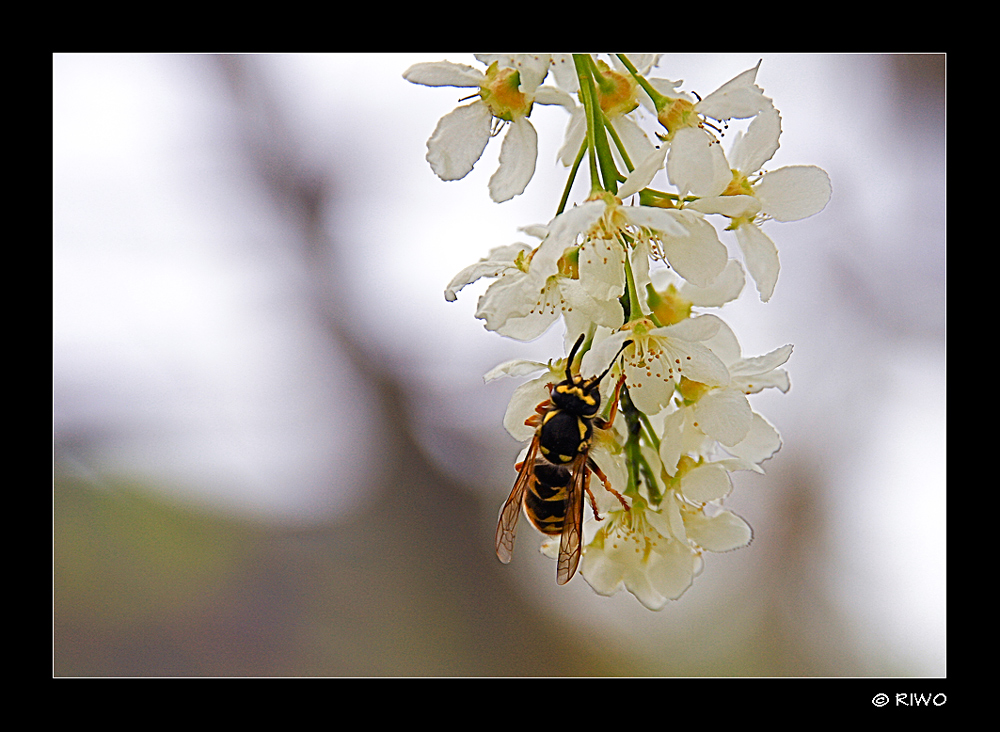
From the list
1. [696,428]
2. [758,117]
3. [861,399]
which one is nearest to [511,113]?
[758,117]

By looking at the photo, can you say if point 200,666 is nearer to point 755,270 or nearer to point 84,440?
point 84,440

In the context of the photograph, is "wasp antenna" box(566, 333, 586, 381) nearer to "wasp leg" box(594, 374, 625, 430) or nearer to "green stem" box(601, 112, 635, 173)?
"wasp leg" box(594, 374, 625, 430)

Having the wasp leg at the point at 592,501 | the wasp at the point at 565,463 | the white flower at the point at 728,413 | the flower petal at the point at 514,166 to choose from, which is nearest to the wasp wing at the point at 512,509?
the wasp at the point at 565,463

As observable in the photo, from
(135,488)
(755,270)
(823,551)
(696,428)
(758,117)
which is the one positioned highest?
(758,117)

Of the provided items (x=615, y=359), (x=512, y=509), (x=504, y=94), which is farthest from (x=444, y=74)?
(x=512, y=509)

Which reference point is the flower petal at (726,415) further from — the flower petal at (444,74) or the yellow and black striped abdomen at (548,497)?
the flower petal at (444,74)
